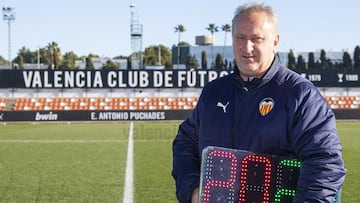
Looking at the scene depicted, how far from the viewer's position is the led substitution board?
8.39ft

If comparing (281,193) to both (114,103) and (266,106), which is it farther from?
(114,103)

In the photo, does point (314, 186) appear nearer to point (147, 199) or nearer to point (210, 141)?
point (210, 141)

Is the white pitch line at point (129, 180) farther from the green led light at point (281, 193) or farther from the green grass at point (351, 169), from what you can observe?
the green led light at point (281, 193)

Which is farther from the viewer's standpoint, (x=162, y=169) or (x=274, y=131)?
(x=162, y=169)

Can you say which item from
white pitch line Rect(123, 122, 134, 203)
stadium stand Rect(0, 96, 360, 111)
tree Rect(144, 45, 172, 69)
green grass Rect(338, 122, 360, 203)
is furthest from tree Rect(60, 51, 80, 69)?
white pitch line Rect(123, 122, 134, 203)

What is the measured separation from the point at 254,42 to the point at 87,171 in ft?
30.4

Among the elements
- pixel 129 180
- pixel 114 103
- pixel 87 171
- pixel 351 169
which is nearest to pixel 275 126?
pixel 129 180

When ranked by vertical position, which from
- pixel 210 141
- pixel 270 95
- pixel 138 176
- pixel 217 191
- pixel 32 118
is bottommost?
pixel 32 118

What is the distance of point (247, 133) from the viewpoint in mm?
2686

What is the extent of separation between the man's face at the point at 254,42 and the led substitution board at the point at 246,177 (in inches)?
16.3

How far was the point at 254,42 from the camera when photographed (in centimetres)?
266

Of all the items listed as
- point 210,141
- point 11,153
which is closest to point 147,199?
point 210,141

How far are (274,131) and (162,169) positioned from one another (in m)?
9.34

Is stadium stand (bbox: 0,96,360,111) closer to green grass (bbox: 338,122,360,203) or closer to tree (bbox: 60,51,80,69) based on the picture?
green grass (bbox: 338,122,360,203)
